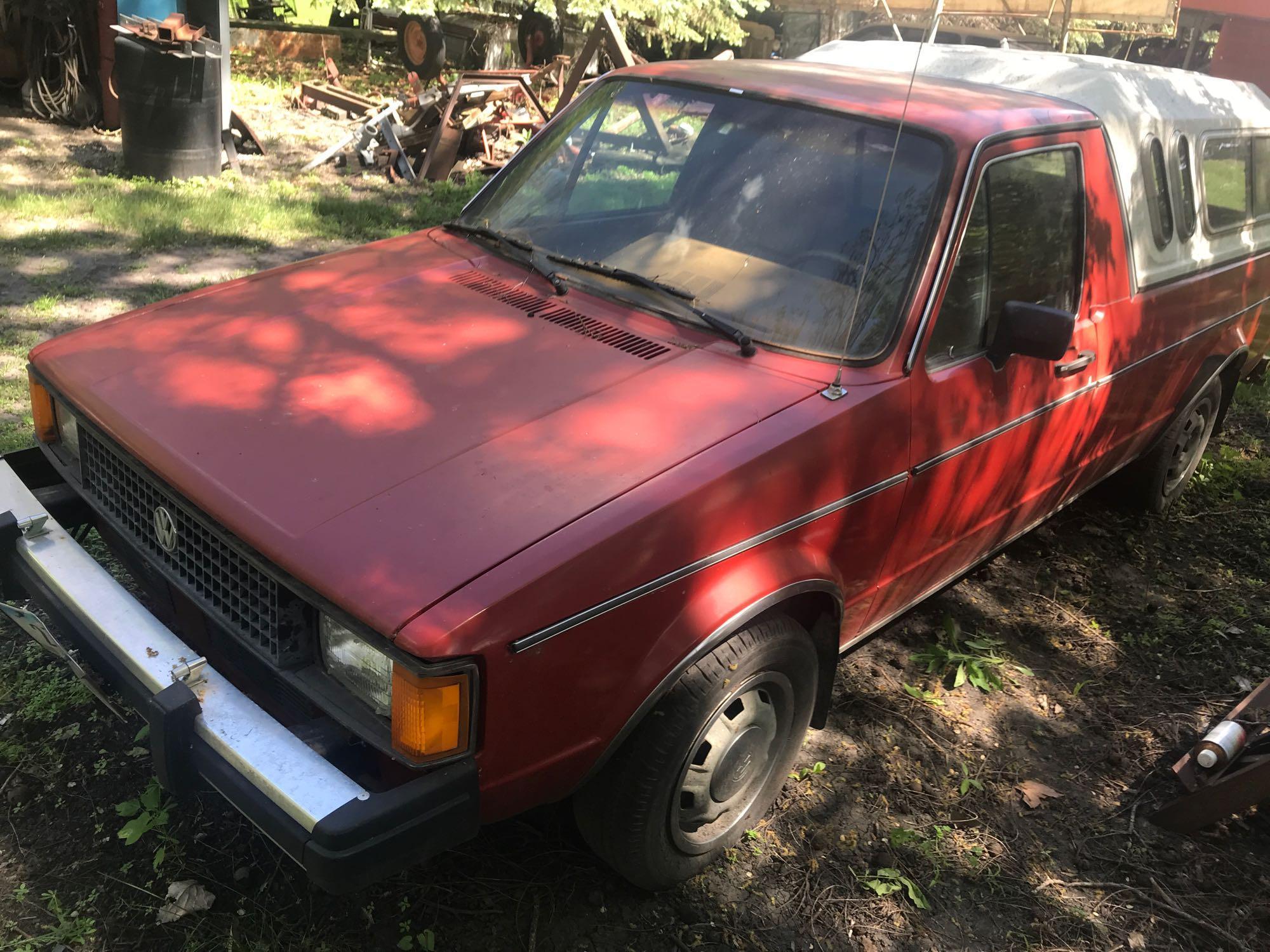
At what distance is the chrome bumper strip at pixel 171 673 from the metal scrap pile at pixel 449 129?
7671mm

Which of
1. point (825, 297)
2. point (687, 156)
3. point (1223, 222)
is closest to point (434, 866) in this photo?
point (825, 297)

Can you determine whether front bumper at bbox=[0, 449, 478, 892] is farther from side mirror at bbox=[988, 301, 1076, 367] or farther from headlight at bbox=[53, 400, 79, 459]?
side mirror at bbox=[988, 301, 1076, 367]

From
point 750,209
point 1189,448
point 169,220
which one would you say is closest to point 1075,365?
point 750,209

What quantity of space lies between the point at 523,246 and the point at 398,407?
106 cm

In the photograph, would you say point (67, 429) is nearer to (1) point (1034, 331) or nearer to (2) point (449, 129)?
(1) point (1034, 331)

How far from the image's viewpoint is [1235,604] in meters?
4.54

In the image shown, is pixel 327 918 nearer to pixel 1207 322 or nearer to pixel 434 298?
pixel 434 298

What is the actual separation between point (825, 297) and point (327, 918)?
2106 mm

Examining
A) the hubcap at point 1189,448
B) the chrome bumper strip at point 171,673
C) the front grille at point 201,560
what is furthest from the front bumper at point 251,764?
the hubcap at point 1189,448

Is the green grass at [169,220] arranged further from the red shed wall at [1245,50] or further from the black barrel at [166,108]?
the red shed wall at [1245,50]

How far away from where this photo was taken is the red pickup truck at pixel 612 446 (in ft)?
6.91

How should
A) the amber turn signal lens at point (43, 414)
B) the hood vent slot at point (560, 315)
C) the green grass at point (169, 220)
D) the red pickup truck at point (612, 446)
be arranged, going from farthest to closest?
the green grass at point (169, 220) < the amber turn signal lens at point (43, 414) < the hood vent slot at point (560, 315) < the red pickup truck at point (612, 446)

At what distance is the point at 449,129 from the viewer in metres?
9.93

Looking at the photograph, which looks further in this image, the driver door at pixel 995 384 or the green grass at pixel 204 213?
the green grass at pixel 204 213
